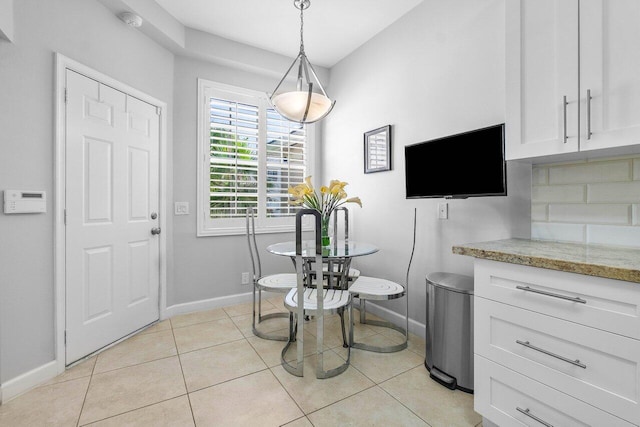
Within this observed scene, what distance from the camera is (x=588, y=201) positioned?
5.24 ft

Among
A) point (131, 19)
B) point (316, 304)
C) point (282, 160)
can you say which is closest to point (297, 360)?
point (316, 304)

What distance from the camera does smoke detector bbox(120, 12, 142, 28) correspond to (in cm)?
238

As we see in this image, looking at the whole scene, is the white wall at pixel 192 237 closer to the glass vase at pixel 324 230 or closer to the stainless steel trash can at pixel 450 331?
the glass vase at pixel 324 230

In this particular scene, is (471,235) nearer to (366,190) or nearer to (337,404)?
(366,190)

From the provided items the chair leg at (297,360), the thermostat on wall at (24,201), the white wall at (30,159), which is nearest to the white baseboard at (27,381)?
the white wall at (30,159)

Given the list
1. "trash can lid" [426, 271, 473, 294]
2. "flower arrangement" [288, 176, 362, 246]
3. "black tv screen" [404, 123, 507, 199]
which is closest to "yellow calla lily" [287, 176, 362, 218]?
"flower arrangement" [288, 176, 362, 246]

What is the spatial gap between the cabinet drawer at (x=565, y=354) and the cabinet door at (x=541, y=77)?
812 millimetres

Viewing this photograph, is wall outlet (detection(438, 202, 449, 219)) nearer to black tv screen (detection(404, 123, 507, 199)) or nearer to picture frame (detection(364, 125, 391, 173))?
black tv screen (detection(404, 123, 507, 199))

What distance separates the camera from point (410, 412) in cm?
164

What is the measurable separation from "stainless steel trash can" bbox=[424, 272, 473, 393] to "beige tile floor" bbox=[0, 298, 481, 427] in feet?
0.29

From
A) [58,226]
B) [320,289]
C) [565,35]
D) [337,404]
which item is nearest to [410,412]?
[337,404]

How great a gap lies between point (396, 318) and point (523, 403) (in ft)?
5.02

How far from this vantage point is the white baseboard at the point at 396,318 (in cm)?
255

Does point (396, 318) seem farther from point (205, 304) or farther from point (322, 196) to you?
point (205, 304)
